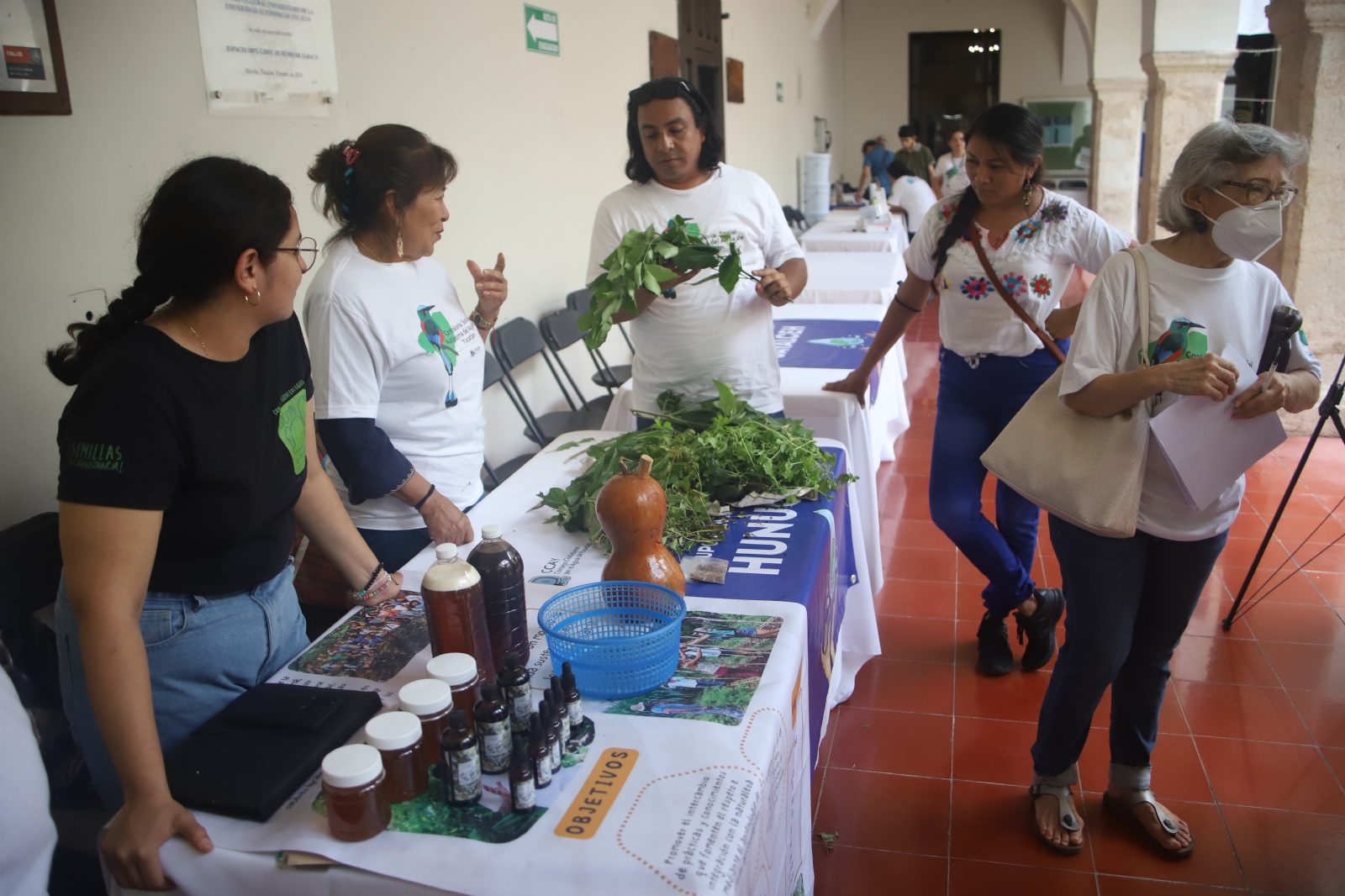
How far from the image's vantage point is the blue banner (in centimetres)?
180

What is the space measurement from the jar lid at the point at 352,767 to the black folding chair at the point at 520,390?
2.74 meters

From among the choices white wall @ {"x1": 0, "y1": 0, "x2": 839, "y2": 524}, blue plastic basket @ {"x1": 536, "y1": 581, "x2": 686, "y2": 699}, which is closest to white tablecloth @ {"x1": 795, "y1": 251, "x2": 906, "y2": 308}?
white wall @ {"x1": 0, "y1": 0, "x2": 839, "y2": 524}

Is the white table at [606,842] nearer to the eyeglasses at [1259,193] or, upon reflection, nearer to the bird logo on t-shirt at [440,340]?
the bird logo on t-shirt at [440,340]

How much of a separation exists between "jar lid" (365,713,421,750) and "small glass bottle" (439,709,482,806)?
38 mm

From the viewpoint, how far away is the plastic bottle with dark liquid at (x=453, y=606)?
136cm

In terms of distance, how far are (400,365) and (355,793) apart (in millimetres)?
1057

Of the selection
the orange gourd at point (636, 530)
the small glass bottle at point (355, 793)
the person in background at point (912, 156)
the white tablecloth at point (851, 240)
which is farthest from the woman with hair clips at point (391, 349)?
the person in background at point (912, 156)

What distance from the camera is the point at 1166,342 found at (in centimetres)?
178

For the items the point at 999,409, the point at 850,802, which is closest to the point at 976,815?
the point at 850,802

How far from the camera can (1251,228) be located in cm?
168

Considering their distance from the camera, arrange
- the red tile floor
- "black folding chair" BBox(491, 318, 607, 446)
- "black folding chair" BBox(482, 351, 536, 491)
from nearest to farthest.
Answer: the red tile floor, "black folding chair" BBox(482, 351, 536, 491), "black folding chair" BBox(491, 318, 607, 446)

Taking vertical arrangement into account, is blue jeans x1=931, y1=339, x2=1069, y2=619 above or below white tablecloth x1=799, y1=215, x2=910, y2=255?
below

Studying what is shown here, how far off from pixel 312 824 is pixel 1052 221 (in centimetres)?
235

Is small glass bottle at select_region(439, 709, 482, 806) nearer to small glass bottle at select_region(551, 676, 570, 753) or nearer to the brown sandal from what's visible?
small glass bottle at select_region(551, 676, 570, 753)
